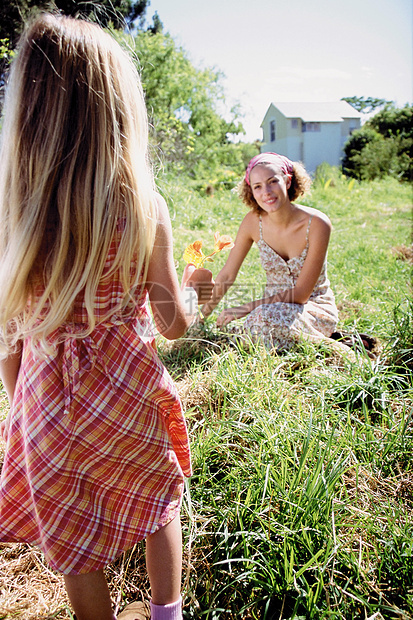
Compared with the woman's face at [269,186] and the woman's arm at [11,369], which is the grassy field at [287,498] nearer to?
the woman's arm at [11,369]

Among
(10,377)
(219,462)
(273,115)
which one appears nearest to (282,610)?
(219,462)

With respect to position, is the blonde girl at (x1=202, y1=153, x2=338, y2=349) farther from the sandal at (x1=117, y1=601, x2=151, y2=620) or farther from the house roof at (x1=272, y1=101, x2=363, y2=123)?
the house roof at (x1=272, y1=101, x2=363, y2=123)

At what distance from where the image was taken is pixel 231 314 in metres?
2.73

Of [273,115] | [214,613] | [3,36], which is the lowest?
[214,613]

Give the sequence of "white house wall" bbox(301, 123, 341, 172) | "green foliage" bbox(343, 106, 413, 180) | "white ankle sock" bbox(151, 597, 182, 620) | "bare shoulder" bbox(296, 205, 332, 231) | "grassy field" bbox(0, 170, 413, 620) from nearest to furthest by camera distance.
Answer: "white ankle sock" bbox(151, 597, 182, 620), "grassy field" bbox(0, 170, 413, 620), "bare shoulder" bbox(296, 205, 332, 231), "green foliage" bbox(343, 106, 413, 180), "white house wall" bbox(301, 123, 341, 172)

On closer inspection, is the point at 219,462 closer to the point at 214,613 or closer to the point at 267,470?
the point at 267,470

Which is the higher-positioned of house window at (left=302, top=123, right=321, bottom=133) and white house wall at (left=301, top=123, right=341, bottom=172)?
house window at (left=302, top=123, right=321, bottom=133)

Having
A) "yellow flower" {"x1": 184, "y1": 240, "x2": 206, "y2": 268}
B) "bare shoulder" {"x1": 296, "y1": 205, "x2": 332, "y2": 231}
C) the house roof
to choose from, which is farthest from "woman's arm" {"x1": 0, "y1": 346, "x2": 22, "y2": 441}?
the house roof

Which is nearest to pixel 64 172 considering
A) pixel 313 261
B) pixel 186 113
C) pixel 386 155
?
pixel 313 261

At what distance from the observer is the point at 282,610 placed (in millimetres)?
1089

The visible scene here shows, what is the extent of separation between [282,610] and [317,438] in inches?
20.9

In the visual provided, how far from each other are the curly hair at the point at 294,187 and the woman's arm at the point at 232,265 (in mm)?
91

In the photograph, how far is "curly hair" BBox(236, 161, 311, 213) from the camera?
2.56 meters

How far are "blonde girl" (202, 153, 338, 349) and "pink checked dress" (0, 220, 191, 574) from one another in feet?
4.30
